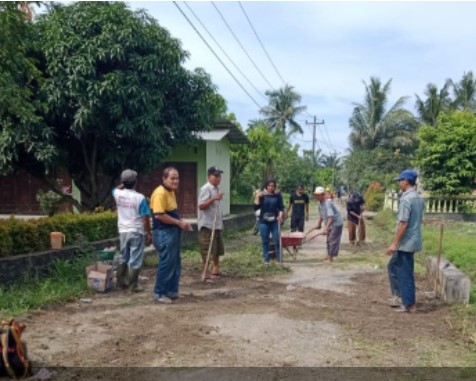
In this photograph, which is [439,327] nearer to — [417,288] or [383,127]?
[417,288]

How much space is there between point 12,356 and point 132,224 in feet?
10.9

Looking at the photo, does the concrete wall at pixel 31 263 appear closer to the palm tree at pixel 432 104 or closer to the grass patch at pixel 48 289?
the grass patch at pixel 48 289

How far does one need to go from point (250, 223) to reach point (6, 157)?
10734mm

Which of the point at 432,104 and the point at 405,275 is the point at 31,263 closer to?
the point at 405,275

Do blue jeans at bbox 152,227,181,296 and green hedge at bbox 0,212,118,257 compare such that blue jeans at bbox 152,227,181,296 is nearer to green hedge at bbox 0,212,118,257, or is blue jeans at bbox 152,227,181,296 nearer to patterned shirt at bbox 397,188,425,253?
green hedge at bbox 0,212,118,257

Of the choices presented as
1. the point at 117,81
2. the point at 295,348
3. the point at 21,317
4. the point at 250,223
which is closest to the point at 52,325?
the point at 21,317

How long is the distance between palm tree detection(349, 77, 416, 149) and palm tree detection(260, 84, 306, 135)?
845 centimetres

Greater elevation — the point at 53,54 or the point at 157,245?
the point at 53,54

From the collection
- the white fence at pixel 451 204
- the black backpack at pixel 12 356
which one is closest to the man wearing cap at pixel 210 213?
the black backpack at pixel 12 356

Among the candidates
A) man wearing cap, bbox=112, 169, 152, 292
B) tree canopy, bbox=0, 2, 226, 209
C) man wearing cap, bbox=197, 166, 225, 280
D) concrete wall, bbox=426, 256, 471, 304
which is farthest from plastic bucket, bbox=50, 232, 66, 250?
concrete wall, bbox=426, 256, 471, 304

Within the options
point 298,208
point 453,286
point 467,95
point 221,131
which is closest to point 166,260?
point 453,286

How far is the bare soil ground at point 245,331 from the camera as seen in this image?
4.71m

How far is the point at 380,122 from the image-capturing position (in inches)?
1815

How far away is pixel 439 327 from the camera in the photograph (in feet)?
19.1
